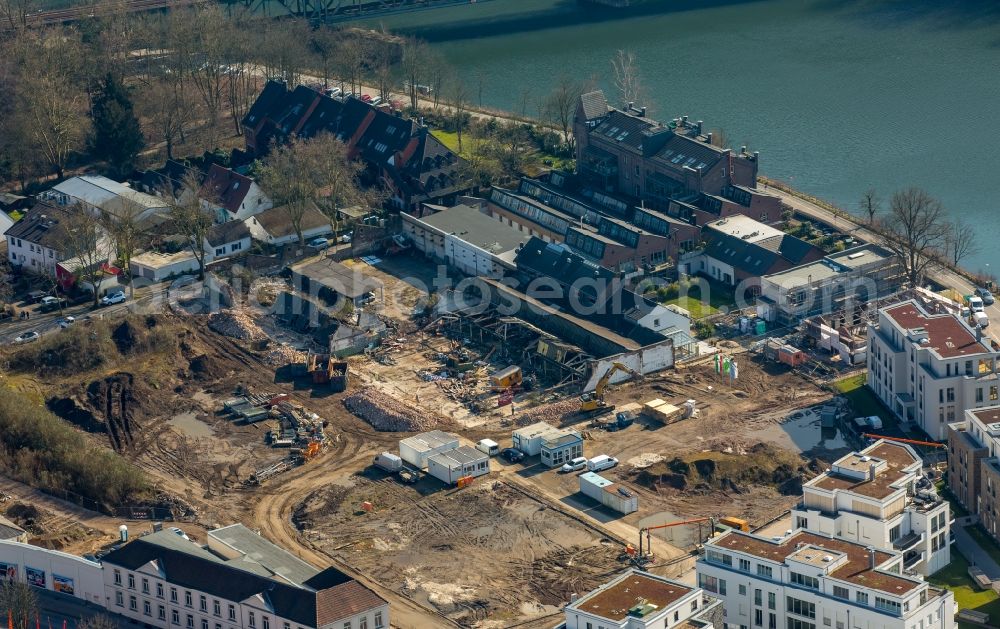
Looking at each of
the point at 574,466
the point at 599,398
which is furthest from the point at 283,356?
the point at 574,466

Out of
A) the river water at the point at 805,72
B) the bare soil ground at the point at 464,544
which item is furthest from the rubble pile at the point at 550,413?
the river water at the point at 805,72

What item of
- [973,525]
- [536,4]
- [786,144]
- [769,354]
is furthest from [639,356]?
[536,4]

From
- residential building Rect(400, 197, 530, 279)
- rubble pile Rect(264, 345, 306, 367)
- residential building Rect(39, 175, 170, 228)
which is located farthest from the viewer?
residential building Rect(39, 175, 170, 228)

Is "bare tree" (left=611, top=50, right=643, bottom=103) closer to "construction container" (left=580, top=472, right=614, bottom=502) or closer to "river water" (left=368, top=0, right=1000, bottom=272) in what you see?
"river water" (left=368, top=0, right=1000, bottom=272)

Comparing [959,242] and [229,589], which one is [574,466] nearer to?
[229,589]

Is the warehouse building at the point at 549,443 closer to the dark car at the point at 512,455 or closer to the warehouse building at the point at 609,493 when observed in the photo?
the dark car at the point at 512,455

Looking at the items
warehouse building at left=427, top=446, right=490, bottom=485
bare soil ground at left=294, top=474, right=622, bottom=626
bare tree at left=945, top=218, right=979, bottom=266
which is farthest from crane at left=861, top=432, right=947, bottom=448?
bare tree at left=945, top=218, right=979, bottom=266

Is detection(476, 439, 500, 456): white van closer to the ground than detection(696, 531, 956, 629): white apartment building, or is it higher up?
closer to the ground
